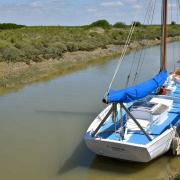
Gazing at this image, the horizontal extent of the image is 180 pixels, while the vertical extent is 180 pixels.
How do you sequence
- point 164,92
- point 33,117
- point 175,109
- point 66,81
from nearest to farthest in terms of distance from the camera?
1. point 175,109
2. point 164,92
3. point 33,117
4. point 66,81

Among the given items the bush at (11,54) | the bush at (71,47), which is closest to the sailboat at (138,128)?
the bush at (11,54)

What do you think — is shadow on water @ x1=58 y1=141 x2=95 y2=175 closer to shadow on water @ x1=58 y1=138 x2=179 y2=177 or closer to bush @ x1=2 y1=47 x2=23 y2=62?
shadow on water @ x1=58 y1=138 x2=179 y2=177

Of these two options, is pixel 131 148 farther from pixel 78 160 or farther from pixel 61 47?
pixel 61 47

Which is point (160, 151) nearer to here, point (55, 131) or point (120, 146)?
point (120, 146)

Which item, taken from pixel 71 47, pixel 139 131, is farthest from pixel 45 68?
pixel 139 131

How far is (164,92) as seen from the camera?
15406 millimetres

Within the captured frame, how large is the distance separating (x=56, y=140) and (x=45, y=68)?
53.1 ft

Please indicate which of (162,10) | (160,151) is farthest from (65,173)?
(162,10)

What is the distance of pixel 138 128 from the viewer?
484 inches

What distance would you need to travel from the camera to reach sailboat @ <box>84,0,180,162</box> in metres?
10.9

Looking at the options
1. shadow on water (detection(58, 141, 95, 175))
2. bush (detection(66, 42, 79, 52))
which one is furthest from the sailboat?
bush (detection(66, 42, 79, 52))

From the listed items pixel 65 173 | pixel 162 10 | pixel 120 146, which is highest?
pixel 162 10

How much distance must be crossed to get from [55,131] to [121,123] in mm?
3673

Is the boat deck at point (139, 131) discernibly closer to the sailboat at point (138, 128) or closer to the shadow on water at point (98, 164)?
the sailboat at point (138, 128)
